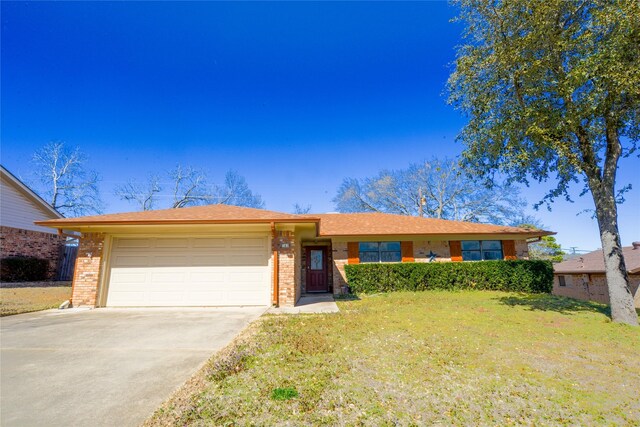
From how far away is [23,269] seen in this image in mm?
13453

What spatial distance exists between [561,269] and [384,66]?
22.3m

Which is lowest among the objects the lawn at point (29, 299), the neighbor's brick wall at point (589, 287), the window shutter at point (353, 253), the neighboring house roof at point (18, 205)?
the neighbor's brick wall at point (589, 287)

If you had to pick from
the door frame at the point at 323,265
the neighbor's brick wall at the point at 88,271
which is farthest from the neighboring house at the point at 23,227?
the door frame at the point at 323,265

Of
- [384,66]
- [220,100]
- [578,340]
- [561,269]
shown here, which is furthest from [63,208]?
[561,269]

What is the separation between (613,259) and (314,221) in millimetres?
7655

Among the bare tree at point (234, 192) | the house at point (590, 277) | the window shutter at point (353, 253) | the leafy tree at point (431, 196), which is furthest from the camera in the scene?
the bare tree at point (234, 192)

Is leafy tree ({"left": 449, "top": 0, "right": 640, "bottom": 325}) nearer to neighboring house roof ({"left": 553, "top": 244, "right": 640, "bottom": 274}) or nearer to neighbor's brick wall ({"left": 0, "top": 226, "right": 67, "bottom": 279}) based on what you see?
neighboring house roof ({"left": 553, "top": 244, "right": 640, "bottom": 274})

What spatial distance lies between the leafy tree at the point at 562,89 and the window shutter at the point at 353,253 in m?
6.49

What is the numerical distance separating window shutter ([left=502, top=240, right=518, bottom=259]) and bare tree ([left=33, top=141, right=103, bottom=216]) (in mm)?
30594

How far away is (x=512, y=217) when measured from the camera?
25.0m

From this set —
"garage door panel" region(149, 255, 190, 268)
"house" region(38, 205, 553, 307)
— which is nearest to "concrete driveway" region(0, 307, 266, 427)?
"house" region(38, 205, 553, 307)

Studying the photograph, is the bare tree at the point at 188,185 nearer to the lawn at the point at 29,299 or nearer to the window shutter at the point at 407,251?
the lawn at the point at 29,299

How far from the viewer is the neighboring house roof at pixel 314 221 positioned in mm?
8359

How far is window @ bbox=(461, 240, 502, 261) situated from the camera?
13391mm
